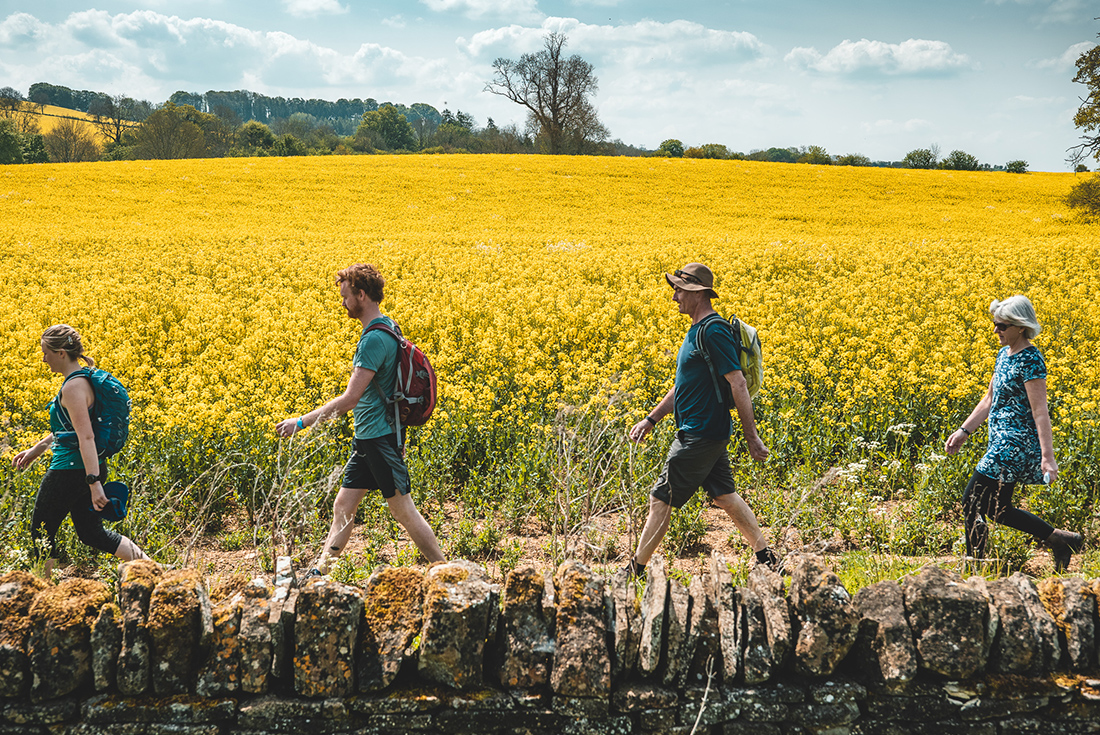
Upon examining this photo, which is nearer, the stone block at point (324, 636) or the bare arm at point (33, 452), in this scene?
the stone block at point (324, 636)

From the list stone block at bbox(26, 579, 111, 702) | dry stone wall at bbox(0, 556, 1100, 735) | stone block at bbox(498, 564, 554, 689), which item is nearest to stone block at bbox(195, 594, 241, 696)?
dry stone wall at bbox(0, 556, 1100, 735)

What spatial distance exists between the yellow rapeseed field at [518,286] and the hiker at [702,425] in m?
2.43

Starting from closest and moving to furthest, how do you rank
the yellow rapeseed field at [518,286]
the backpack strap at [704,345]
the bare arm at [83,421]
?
the bare arm at [83,421] → the backpack strap at [704,345] → the yellow rapeseed field at [518,286]

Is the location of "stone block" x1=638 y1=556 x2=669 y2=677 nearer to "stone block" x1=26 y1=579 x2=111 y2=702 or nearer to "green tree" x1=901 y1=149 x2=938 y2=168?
"stone block" x1=26 y1=579 x2=111 y2=702

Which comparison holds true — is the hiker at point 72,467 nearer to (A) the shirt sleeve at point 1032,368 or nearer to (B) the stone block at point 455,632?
(B) the stone block at point 455,632

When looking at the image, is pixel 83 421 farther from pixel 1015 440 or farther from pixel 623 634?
pixel 1015 440

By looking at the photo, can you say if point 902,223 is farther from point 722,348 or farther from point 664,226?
point 722,348

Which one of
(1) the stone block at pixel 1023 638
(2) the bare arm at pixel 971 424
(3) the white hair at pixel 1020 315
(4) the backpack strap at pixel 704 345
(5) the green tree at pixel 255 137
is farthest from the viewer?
(5) the green tree at pixel 255 137

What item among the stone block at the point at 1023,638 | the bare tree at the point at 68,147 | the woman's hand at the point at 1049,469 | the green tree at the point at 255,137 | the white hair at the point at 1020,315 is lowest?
the stone block at the point at 1023,638

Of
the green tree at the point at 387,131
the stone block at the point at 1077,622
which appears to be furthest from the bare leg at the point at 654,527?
the green tree at the point at 387,131

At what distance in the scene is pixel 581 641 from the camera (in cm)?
255

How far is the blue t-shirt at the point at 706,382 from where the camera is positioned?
4.13m

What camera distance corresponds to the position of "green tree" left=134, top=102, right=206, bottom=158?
184 ft

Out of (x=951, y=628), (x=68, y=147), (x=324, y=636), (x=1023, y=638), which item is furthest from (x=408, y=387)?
(x=68, y=147)
